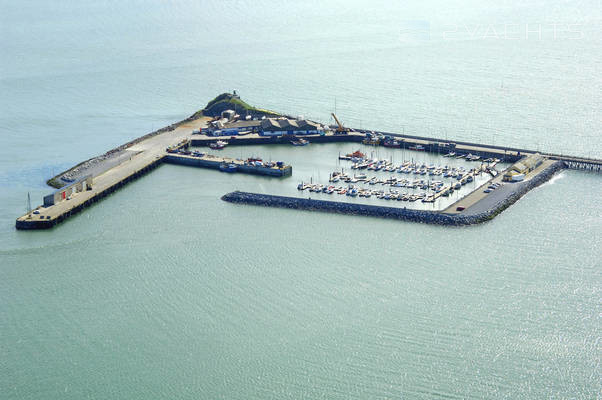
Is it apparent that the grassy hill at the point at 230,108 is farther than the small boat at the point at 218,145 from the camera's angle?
Yes

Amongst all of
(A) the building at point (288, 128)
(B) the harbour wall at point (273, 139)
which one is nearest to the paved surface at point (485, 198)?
(B) the harbour wall at point (273, 139)

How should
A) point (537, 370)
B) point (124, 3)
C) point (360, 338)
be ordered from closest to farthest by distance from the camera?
1. point (537, 370)
2. point (360, 338)
3. point (124, 3)

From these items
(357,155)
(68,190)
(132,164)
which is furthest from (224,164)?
(68,190)

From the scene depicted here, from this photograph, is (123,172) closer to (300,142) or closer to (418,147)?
(300,142)

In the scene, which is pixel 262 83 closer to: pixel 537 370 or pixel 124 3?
pixel 537 370

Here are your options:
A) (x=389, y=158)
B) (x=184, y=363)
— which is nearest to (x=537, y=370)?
(x=184, y=363)

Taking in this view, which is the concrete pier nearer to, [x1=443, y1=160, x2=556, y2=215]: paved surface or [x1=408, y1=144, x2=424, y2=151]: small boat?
[x1=408, y1=144, x2=424, y2=151]: small boat

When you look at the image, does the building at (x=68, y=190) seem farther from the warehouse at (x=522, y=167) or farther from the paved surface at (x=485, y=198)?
the warehouse at (x=522, y=167)
